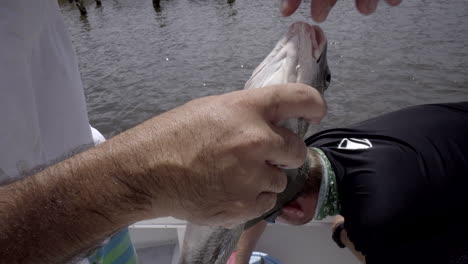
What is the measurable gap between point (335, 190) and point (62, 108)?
1772mm

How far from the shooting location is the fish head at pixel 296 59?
4.75ft

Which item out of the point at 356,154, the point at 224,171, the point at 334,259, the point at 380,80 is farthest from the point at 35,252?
the point at 380,80

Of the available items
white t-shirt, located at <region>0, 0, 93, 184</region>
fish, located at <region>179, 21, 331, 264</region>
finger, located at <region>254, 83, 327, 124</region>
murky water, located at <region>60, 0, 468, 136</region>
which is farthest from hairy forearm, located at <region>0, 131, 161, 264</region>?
murky water, located at <region>60, 0, 468, 136</region>

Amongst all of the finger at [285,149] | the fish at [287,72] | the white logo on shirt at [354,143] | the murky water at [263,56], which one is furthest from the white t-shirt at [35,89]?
the murky water at [263,56]

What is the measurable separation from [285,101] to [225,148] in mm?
215

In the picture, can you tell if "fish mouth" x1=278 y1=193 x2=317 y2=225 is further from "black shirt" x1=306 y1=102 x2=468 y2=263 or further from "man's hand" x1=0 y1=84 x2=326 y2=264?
"man's hand" x1=0 y1=84 x2=326 y2=264

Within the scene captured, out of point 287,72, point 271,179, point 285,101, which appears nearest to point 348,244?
point 287,72

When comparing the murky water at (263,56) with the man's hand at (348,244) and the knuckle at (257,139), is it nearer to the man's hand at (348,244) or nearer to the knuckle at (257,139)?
the man's hand at (348,244)

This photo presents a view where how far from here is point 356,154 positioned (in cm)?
254

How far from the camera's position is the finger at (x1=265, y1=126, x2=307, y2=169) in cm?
103

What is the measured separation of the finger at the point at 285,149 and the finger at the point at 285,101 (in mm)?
46

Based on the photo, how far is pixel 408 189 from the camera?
223cm

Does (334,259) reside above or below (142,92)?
above

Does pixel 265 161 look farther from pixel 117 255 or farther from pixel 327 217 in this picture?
pixel 327 217
